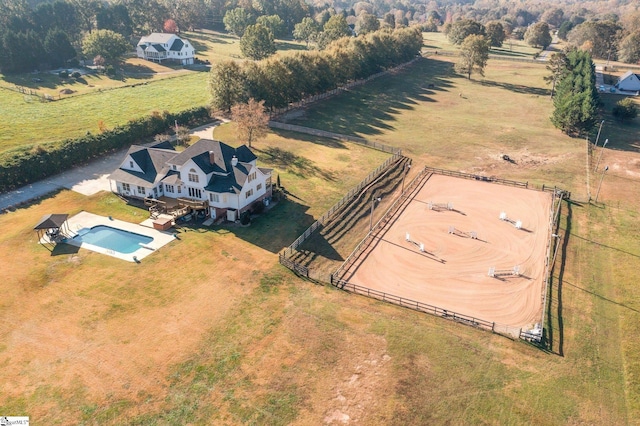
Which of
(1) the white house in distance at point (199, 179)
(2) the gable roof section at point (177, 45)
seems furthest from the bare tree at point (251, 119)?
(2) the gable roof section at point (177, 45)

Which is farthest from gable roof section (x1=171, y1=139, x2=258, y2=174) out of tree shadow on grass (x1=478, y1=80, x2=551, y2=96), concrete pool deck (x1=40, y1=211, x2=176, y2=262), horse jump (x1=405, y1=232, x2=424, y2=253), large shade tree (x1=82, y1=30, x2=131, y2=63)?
tree shadow on grass (x1=478, y1=80, x2=551, y2=96)

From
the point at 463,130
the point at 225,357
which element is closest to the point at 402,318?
the point at 225,357

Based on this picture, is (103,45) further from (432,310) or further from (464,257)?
(432,310)

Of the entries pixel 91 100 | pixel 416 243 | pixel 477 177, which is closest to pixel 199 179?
pixel 416 243

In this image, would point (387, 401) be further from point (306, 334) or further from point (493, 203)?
point (493, 203)

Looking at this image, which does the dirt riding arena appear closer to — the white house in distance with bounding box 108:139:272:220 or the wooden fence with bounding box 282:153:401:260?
the wooden fence with bounding box 282:153:401:260

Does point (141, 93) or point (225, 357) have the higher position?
point (141, 93)
